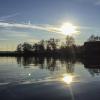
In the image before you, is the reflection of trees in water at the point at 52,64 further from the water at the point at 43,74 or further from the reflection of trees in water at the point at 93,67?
the reflection of trees in water at the point at 93,67

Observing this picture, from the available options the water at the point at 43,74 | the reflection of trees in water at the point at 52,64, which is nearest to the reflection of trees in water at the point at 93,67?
the water at the point at 43,74

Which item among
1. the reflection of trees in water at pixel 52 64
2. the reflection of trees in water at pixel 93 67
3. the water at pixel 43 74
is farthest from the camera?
the reflection of trees in water at pixel 52 64

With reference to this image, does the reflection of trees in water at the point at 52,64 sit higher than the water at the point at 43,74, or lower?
higher

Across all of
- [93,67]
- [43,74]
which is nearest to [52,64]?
[93,67]

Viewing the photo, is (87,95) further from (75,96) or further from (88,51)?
(88,51)

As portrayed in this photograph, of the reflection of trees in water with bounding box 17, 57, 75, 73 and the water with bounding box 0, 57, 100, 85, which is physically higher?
the reflection of trees in water with bounding box 17, 57, 75, 73

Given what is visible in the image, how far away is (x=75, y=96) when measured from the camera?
1975 centimetres

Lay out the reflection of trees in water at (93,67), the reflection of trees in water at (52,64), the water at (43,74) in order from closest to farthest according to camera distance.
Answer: the water at (43,74)
the reflection of trees in water at (93,67)
the reflection of trees in water at (52,64)

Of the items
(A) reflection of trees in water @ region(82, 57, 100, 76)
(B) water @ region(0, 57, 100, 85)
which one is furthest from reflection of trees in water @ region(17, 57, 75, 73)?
(A) reflection of trees in water @ region(82, 57, 100, 76)

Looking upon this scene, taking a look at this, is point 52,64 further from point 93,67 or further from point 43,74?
point 43,74

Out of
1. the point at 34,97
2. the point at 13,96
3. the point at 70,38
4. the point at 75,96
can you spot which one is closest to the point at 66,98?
the point at 75,96

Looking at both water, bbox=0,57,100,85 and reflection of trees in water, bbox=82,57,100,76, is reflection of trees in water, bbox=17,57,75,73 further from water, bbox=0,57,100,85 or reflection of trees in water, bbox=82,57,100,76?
reflection of trees in water, bbox=82,57,100,76

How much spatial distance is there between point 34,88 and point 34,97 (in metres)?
3.94

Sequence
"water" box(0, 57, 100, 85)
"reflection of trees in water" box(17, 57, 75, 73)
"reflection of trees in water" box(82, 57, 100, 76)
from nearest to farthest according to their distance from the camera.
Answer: "water" box(0, 57, 100, 85), "reflection of trees in water" box(82, 57, 100, 76), "reflection of trees in water" box(17, 57, 75, 73)
